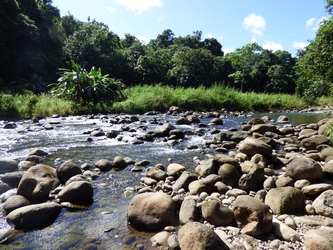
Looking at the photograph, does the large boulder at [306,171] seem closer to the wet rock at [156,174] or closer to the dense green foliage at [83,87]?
the wet rock at [156,174]

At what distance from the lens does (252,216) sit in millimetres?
2756

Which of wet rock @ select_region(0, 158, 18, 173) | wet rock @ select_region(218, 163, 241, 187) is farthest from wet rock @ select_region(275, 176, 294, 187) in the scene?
wet rock @ select_region(0, 158, 18, 173)

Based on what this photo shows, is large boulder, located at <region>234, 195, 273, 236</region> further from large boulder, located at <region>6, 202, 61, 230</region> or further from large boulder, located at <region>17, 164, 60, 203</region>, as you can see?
large boulder, located at <region>17, 164, 60, 203</region>

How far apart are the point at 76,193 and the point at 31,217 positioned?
653 mm

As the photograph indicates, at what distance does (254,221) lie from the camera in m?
2.72

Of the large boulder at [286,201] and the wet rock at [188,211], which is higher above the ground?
the large boulder at [286,201]

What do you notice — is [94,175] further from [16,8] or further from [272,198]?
[16,8]

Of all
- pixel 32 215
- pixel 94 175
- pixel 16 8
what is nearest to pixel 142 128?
pixel 94 175

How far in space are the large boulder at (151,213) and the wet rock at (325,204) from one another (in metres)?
1.64

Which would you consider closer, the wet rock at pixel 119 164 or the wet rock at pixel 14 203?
the wet rock at pixel 14 203

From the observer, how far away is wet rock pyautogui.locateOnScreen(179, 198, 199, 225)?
2.96 metres

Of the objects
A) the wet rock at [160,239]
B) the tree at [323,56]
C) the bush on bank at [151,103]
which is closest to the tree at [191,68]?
the bush on bank at [151,103]

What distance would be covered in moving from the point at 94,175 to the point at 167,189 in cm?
138

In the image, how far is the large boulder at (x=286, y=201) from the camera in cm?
310
